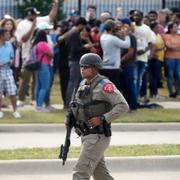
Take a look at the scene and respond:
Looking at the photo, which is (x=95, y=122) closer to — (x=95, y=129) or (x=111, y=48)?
(x=95, y=129)

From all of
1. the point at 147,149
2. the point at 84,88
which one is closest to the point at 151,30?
the point at 147,149

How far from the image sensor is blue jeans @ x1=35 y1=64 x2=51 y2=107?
13.3 m

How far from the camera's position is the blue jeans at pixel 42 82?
1326cm

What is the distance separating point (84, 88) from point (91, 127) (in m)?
0.39

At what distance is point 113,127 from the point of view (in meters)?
12.0

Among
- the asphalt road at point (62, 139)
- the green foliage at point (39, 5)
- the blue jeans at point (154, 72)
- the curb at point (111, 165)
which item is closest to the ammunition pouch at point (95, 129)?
the curb at point (111, 165)

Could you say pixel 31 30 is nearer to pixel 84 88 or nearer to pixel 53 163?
pixel 53 163

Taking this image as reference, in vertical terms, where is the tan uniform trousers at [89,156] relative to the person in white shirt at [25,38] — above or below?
above

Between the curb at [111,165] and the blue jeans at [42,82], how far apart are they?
4.57 meters

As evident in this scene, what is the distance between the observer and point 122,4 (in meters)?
21.6

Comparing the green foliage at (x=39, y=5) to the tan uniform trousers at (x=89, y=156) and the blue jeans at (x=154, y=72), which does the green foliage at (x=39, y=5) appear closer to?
the blue jeans at (x=154, y=72)

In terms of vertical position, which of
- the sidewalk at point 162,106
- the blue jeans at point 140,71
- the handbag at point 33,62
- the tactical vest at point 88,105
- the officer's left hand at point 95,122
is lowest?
the sidewalk at point 162,106

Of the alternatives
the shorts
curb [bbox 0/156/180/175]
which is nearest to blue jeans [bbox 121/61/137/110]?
the shorts

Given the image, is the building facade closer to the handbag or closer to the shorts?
the handbag
